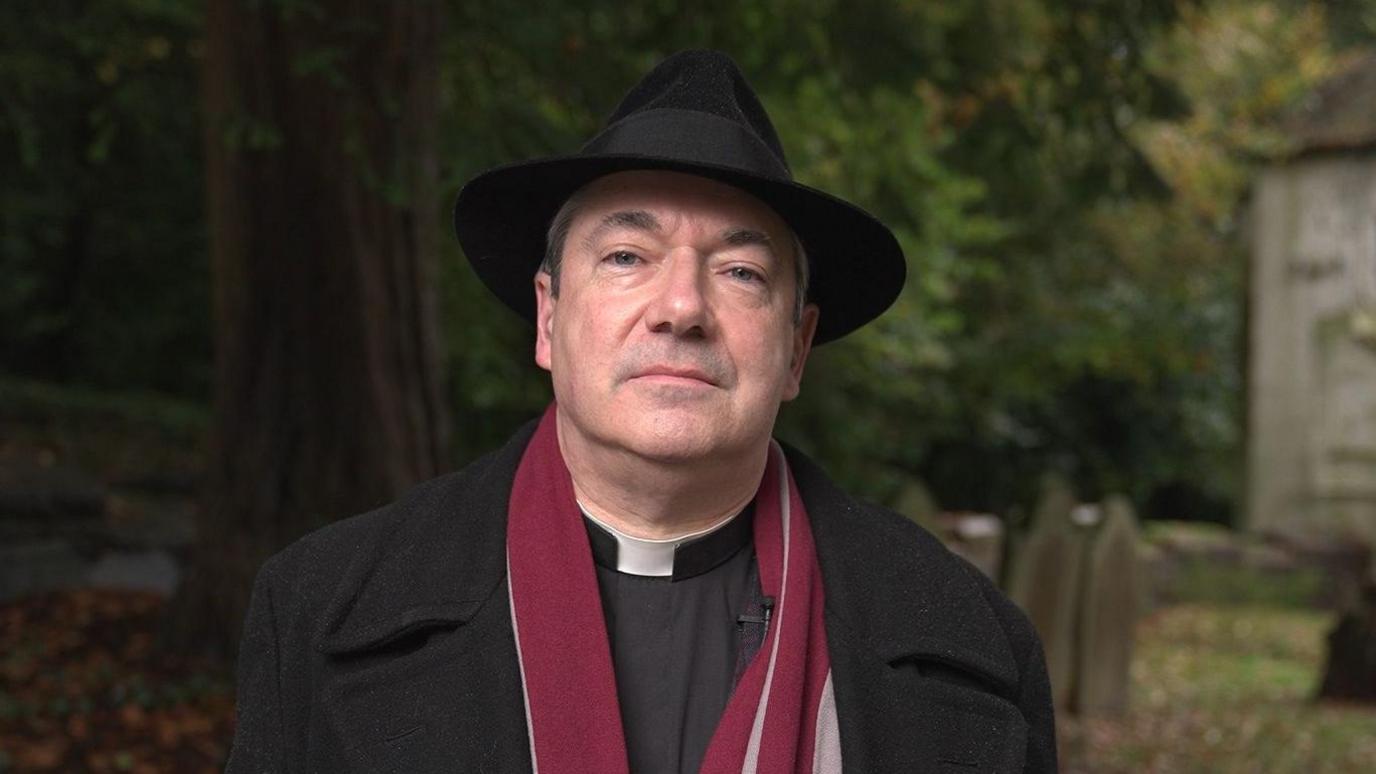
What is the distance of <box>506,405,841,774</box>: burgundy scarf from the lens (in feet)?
7.93

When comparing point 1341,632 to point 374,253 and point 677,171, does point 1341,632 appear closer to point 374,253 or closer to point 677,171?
point 374,253

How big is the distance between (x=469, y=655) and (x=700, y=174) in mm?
808

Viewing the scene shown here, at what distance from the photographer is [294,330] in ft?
21.5

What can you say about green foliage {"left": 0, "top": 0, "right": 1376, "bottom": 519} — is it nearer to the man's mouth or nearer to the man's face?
the man's face

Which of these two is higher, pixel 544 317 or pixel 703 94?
pixel 703 94

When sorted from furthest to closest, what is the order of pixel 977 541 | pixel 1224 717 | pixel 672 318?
pixel 1224 717, pixel 977 541, pixel 672 318

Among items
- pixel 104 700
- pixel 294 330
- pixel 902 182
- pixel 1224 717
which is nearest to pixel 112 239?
pixel 902 182

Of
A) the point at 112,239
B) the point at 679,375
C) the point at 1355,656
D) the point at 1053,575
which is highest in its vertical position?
the point at 112,239

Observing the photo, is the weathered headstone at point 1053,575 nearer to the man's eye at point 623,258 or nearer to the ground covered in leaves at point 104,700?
the ground covered in leaves at point 104,700

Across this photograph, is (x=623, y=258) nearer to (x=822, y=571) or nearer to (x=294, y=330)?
(x=822, y=571)

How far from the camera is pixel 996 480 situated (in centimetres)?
1895

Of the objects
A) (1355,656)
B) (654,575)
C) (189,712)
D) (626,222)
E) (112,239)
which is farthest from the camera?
(112,239)

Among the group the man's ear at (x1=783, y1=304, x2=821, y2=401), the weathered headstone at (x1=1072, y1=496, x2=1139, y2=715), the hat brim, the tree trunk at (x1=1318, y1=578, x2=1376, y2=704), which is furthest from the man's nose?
the tree trunk at (x1=1318, y1=578, x2=1376, y2=704)

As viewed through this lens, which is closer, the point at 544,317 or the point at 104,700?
the point at 544,317
